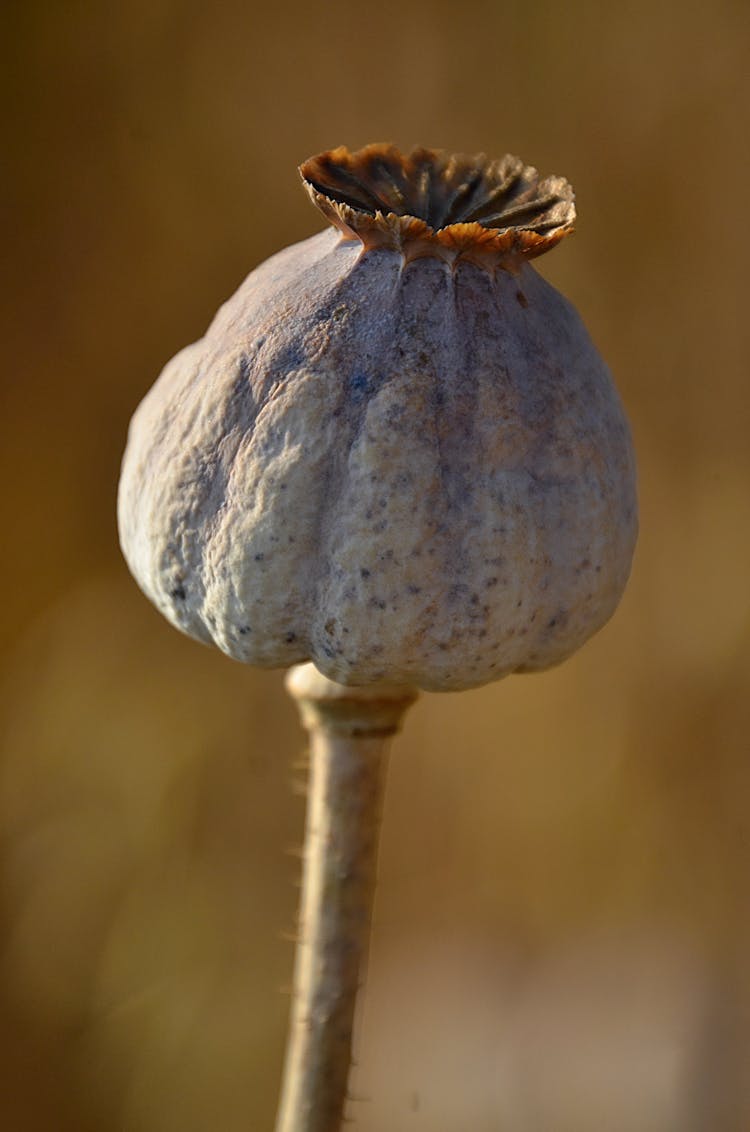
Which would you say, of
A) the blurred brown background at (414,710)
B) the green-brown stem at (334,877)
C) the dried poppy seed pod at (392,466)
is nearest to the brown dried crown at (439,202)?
the dried poppy seed pod at (392,466)

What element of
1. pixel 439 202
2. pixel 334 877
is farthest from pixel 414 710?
pixel 439 202

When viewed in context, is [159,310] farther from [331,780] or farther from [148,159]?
[331,780]

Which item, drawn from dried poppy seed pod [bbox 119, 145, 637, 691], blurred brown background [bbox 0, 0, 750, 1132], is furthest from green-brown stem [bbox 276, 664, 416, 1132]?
blurred brown background [bbox 0, 0, 750, 1132]

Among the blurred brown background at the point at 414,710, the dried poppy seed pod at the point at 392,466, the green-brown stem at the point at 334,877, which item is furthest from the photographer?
the blurred brown background at the point at 414,710

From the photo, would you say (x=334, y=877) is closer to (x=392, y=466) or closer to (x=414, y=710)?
(x=392, y=466)

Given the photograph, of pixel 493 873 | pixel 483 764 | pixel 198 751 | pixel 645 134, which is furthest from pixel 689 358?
pixel 198 751

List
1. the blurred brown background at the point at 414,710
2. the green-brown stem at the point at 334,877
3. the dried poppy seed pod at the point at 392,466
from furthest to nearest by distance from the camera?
the blurred brown background at the point at 414,710, the green-brown stem at the point at 334,877, the dried poppy seed pod at the point at 392,466

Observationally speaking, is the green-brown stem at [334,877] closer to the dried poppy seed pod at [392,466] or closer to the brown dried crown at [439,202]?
the dried poppy seed pod at [392,466]
